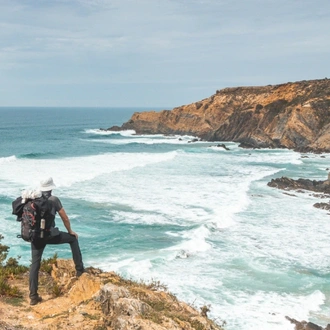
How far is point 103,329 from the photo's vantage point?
Result: 584 cm

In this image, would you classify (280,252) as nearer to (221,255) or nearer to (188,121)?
(221,255)

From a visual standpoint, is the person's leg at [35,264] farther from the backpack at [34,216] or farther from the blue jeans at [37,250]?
the backpack at [34,216]

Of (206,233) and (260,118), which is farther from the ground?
(260,118)

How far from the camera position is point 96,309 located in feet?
20.9

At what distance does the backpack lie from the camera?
6.18 metres

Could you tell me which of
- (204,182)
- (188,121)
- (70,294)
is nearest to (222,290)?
(70,294)

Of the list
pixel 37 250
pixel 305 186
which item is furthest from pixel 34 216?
pixel 305 186

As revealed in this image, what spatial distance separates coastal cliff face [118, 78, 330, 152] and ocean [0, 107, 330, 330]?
57.1ft

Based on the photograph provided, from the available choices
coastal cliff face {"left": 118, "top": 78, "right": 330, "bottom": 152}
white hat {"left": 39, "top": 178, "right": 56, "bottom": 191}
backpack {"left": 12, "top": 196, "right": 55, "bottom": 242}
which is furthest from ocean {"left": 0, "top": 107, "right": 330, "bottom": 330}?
coastal cliff face {"left": 118, "top": 78, "right": 330, "bottom": 152}

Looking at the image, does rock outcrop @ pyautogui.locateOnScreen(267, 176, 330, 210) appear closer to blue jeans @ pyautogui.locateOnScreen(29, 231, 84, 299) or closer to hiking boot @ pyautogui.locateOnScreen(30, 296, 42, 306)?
blue jeans @ pyautogui.locateOnScreen(29, 231, 84, 299)

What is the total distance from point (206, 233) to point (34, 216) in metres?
14.2

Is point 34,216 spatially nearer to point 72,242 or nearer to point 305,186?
point 72,242

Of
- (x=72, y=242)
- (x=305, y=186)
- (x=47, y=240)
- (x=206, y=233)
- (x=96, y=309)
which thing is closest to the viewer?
(x=96, y=309)

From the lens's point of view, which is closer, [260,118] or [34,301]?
[34,301]
